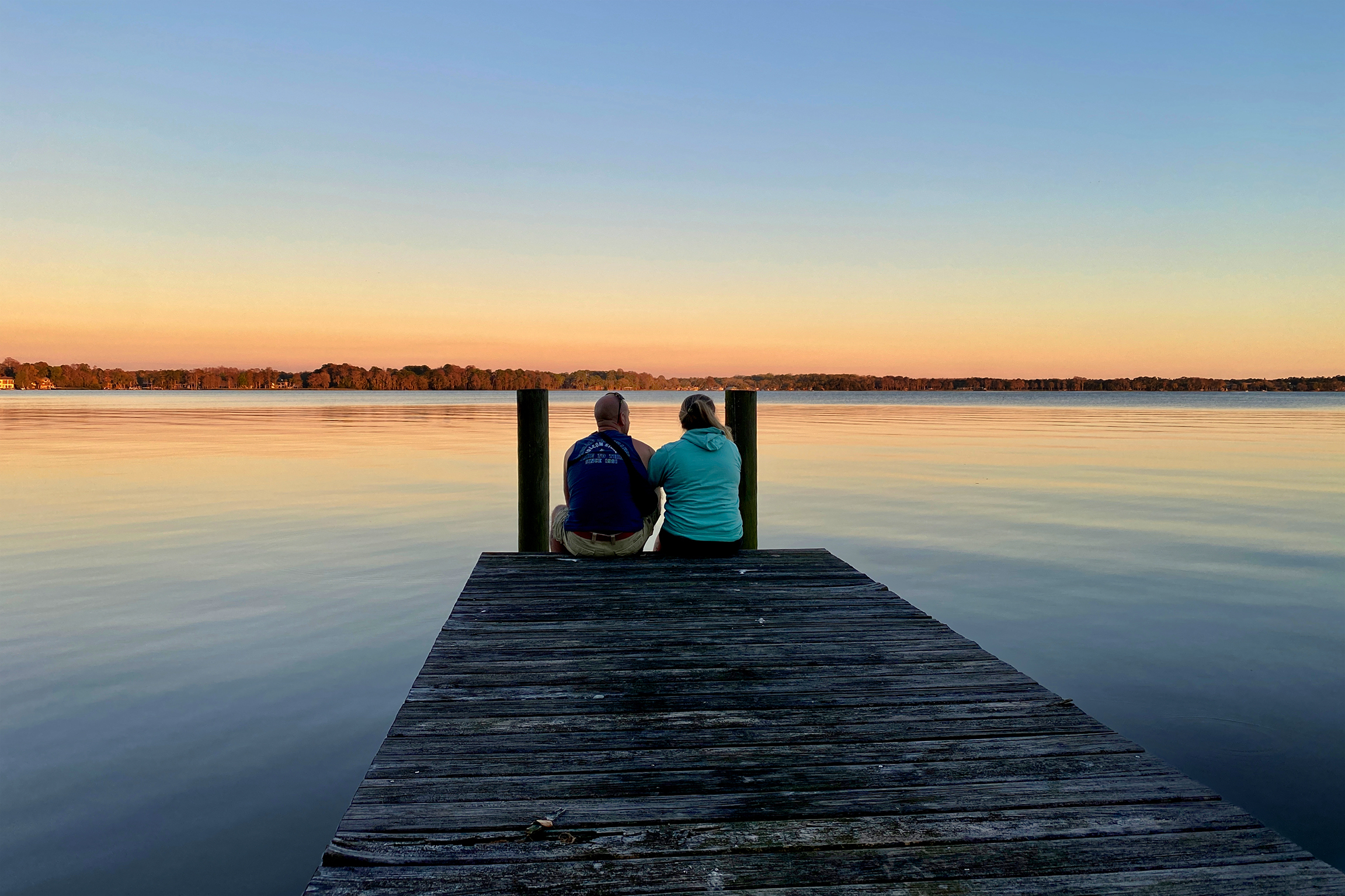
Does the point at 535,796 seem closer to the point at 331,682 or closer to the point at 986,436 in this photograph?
the point at 331,682

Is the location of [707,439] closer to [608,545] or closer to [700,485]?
[700,485]

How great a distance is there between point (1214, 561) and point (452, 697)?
A: 12.3 meters

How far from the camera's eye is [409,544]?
13930mm

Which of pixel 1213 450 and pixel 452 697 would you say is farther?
pixel 1213 450

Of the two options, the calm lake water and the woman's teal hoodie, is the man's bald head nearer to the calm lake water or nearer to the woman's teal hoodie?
the woman's teal hoodie

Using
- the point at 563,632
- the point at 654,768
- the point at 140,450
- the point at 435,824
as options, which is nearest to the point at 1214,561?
the point at 563,632

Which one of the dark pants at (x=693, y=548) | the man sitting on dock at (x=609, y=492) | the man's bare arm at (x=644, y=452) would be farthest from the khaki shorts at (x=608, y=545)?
the man's bare arm at (x=644, y=452)

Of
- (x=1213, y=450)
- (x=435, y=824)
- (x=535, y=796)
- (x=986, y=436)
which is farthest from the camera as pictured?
(x=986, y=436)

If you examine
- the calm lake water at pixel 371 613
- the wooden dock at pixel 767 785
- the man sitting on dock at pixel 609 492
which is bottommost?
the calm lake water at pixel 371 613

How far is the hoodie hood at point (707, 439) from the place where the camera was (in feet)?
24.2

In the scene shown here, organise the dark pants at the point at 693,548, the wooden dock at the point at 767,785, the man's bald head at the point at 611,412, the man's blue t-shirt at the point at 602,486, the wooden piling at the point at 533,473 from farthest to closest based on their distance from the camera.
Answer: the wooden piling at the point at 533,473 < the dark pants at the point at 693,548 < the man's bald head at the point at 611,412 < the man's blue t-shirt at the point at 602,486 < the wooden dock at the point at 767,785

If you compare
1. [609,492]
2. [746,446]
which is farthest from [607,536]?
[746,446]

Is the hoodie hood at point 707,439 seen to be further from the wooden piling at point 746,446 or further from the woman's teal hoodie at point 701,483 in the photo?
the wooden piling at point 746,446

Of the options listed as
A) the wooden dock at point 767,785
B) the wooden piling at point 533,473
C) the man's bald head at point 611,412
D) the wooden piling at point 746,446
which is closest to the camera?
the wooden dock at point 767,785
